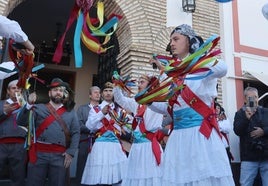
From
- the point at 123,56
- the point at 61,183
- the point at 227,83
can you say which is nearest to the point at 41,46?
the point at 123,56

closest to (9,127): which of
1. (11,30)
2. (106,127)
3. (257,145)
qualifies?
(106,127)

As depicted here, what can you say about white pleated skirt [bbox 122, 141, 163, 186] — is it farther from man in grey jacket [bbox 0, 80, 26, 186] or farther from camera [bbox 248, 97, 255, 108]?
camera [bbox 248, 97, 255, 108]

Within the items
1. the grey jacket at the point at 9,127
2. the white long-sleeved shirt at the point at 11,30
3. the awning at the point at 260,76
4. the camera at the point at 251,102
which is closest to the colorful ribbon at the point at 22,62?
the white long-sleeved shirt at the point at 11,30

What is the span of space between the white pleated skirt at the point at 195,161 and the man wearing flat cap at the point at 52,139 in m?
Answer: 1.81

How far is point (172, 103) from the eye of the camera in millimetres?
2854

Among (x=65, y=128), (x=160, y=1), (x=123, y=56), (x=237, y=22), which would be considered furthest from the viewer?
(x=237, y=22)

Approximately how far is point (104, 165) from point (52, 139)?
95 cm

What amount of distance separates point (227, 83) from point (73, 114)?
13.6ft

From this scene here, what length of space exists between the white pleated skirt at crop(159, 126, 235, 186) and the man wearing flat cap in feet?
5.94

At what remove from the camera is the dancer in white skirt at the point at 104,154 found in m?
4.65

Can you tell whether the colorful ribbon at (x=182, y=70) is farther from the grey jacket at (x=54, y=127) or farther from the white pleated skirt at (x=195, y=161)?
the grey jacket at (x=54, y=127)

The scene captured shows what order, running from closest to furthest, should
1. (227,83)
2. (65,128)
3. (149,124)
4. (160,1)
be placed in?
(149,124), (65,128), (160,1), (227,83)

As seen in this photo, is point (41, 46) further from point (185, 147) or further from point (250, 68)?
point (185, 147)

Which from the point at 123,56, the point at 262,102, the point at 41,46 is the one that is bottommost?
the point at 262,102
